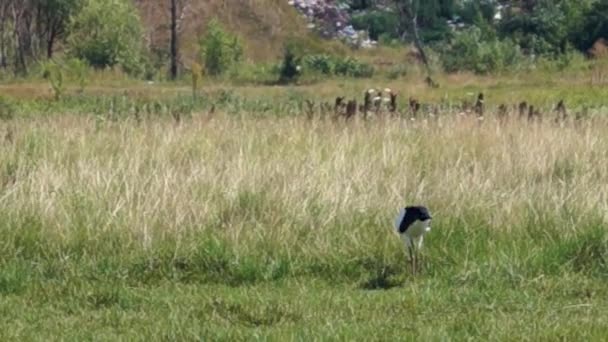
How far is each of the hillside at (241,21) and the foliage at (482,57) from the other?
562 inches

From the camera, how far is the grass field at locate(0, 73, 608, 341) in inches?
240

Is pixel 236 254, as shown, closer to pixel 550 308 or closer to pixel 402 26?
pixel 550 308

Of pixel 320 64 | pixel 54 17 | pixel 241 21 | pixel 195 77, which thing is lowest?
pixel 320 64

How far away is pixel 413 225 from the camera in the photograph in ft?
22.9

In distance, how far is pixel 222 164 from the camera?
370 inches

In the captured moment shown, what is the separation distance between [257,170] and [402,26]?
52.8 m

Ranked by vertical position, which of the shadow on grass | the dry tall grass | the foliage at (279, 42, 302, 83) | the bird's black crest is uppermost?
the bird's black crest

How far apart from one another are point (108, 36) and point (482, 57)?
15.1m

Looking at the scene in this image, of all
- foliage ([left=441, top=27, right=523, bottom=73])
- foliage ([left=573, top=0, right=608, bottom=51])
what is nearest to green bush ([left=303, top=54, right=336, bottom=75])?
foliage ([left=441, top=27, right=523, bottom=73])

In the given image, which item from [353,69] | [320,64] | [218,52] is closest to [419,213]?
[353,69]

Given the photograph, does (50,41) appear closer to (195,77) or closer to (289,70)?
(289,70)

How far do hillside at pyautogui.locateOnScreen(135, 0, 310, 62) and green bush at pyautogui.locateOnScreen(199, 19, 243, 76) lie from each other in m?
11.1

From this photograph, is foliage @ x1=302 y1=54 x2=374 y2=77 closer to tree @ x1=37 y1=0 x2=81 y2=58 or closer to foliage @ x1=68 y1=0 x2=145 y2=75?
foliage @ x1=68 y1=0 x2=145 y2=75

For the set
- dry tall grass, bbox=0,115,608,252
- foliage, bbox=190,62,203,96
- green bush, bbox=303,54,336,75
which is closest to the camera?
dry tall grass, bbox=0,115,608,252
